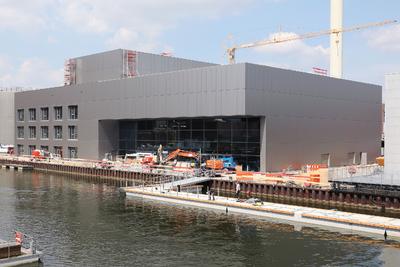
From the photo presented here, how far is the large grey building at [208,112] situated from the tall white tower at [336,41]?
24.1 m

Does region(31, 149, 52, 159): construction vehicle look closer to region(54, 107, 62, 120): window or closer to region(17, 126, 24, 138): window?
region(54, 107, 62, 120): window

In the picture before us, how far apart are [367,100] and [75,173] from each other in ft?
170

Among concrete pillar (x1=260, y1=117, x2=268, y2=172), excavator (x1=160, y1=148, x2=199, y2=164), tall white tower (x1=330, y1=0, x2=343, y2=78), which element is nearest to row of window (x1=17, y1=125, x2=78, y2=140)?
excavator (x1=160, y1=148, x2=199, y2=164)

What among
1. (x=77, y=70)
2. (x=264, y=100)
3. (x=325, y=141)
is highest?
(x=77, y=70)

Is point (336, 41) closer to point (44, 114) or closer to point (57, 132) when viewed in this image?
point (57, 132)

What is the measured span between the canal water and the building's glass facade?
25.8m

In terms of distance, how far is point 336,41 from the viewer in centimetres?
11412

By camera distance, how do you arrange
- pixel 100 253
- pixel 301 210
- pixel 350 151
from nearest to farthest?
pixel 100 253, pixel 301 210, pixel 350 151

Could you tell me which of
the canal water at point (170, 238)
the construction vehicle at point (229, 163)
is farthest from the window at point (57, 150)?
the canal water at point (170, 238)

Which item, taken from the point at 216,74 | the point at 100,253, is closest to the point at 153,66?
the point at 216,74

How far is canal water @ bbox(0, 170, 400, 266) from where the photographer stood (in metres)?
28.9

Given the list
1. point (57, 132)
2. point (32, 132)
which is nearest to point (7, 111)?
point (32, 132)

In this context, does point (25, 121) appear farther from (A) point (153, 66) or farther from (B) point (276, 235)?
(B) point (276, 235)

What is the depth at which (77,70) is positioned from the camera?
105188mm
